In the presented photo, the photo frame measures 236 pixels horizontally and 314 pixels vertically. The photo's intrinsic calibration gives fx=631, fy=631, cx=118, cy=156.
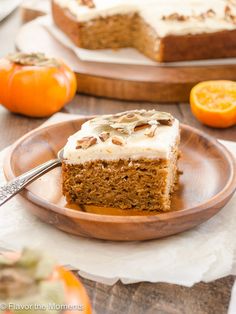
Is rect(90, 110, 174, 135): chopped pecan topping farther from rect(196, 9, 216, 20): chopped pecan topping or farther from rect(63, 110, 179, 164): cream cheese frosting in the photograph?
rect(196, 9, 216, 20): chopped pecan topping

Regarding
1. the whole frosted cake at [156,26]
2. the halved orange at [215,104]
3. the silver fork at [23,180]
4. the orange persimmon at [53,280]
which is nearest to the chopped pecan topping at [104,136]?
the silver fork at [23,180]

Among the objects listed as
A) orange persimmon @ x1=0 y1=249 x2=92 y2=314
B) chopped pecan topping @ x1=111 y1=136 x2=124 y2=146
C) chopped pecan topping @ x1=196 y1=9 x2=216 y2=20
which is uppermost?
orange persimmon @ x1=0 y1=249 x2=92 y2=314

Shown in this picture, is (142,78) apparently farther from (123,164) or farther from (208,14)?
(123,164)

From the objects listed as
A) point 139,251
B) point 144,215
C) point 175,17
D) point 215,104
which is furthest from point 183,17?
point 139,251

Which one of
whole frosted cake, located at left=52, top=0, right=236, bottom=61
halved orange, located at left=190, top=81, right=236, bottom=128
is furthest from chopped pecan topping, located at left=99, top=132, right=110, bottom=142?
whole frosted cake, located at left=52, top=0, right=236, bottom=61

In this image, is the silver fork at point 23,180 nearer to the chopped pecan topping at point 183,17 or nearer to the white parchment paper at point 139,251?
the white parchment paper at point 139,251

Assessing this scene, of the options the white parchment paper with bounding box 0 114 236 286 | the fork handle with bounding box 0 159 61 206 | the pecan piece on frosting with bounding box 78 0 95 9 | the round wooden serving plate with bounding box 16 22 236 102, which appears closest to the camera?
the white parchment paper with bounding box 0 114 236 286

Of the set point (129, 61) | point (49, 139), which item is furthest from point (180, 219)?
point (129, 61)
